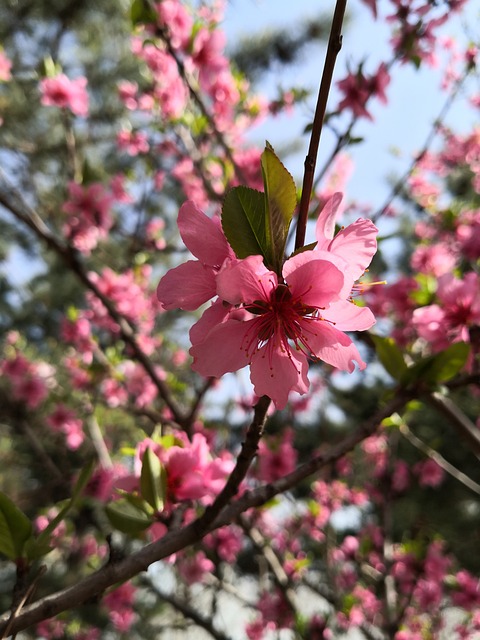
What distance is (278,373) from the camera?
0.59 meters

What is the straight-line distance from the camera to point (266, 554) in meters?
1.71

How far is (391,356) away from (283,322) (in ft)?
0.93

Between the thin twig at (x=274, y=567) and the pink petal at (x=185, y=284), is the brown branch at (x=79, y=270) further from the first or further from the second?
the pink petal at (x=185, y=284)

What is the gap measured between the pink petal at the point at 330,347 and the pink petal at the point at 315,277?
0.05 m

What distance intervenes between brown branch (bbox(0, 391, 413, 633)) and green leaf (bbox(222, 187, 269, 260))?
18 cm

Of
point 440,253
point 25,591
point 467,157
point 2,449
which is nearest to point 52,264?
point 2,449

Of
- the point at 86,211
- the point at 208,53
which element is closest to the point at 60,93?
the point at 86,211

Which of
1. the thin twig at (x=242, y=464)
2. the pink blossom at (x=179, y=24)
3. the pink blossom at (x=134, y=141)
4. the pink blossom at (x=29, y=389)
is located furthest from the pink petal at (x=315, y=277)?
the pink blossom at (x=29, y=389)

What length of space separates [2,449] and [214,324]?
20.7 ft

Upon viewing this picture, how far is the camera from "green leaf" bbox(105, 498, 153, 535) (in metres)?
0.69

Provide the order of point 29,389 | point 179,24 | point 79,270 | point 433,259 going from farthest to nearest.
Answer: point 29,389 → point 433,259 → point 179,24 → point 79,270

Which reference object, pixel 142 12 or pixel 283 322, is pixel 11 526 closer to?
pixel 283 322

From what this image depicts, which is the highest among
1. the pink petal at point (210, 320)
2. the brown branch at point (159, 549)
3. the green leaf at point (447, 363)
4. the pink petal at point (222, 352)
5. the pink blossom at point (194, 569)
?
the pink blossom at point (194, 569)

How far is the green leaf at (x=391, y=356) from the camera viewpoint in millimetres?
791
